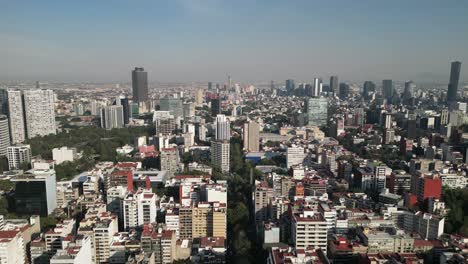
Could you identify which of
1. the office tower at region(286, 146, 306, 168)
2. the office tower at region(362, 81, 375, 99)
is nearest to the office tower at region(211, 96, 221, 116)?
the office tower at region(286, 146, 306, 168)

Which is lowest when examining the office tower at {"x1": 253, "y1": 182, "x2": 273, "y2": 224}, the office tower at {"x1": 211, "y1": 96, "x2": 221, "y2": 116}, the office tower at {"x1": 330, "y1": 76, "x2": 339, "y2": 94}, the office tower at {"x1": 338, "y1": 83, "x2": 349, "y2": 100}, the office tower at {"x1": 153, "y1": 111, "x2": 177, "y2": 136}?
the office tower at {"x1": 253, "y1": 182, "x2": 273, "y2": 224}

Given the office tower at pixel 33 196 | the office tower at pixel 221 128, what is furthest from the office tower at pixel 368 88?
the office tower at pixel 33 196

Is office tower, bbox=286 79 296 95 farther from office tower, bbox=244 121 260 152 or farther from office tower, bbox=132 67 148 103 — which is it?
office tower, bbox=244 121 260 152

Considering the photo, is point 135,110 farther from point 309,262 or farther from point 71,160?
point 309,262

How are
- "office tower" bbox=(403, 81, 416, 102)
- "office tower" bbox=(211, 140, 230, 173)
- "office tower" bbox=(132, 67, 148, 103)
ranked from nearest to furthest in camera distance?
"office tower" bbox=(211, 140, 230, 173) → "office tower" bbox=(132, 67, 148, 103) → "office tower" bbox=(403, 81, 416, 102)

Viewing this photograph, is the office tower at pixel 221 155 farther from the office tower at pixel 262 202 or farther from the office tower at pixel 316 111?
the office tower at pixel 316 111

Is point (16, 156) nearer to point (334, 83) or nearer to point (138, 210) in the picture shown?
point (138, 210)

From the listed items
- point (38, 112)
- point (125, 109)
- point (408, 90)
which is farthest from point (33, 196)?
point (408, 90)

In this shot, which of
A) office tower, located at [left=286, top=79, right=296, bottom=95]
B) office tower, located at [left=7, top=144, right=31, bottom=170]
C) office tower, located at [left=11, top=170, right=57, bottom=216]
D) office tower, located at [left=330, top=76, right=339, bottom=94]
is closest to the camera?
office tower, located at [left=11, top=170, right=57, bottom=216]
